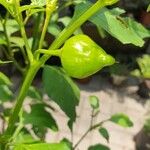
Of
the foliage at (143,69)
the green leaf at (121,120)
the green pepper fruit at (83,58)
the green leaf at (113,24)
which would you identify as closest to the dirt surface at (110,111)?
the foliage at (143,69)

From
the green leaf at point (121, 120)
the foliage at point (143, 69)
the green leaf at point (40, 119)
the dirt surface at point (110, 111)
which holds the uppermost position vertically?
the green leaf at point (40, 119)

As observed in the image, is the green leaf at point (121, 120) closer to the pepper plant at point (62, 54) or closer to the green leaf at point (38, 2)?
the pepper plant at point (62, 54)

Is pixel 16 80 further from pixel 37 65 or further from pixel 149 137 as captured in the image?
pixel 37 65

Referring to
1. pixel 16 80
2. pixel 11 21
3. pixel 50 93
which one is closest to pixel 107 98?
pixel 16 80

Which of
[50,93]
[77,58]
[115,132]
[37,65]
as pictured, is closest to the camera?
[77,58]

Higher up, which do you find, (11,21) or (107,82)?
(11,21)

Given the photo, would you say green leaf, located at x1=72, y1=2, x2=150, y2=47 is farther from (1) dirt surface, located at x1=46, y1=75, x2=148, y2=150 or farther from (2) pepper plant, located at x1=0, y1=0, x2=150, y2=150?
(1) dirt surface, located at x1=46, y1=75, x2=148, y2=150
